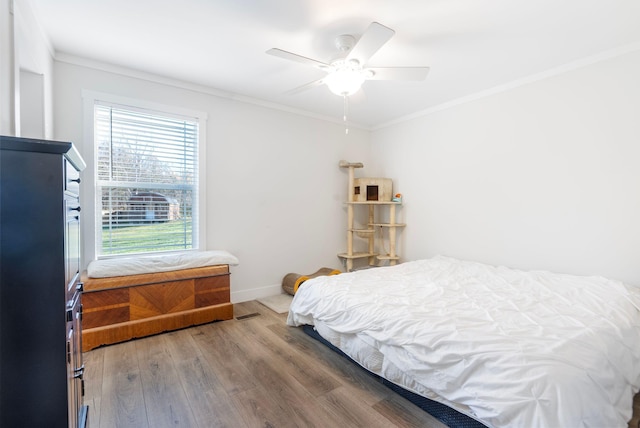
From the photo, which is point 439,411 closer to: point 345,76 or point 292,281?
point 345,76

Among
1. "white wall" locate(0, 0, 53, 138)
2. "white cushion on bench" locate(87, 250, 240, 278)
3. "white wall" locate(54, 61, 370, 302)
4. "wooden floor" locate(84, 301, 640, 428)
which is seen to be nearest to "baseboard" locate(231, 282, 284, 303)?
"white wall" locate(54, 61, 370, 302)

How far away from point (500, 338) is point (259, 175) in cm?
301

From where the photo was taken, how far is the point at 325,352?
2.42m

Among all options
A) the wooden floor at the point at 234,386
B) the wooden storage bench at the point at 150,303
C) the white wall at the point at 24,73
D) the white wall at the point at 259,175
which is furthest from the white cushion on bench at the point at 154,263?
the white wall at the point at 24,73

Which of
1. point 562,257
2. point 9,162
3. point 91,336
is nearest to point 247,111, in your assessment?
point 91,336

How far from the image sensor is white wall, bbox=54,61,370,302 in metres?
2.80

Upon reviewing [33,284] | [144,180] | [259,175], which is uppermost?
[259,175]

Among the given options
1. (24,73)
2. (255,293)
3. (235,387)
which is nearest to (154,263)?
(255,293)

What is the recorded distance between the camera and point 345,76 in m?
2.23

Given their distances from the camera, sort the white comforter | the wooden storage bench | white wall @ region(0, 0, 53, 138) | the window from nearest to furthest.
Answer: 1. the white comforter
2. white wall @ region(0, 0, 53, 138)
3. the wooden storage bench
4. the window

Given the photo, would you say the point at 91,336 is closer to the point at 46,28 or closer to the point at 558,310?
the point at 46,28

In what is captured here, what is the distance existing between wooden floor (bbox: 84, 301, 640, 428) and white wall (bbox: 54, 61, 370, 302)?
109 cm

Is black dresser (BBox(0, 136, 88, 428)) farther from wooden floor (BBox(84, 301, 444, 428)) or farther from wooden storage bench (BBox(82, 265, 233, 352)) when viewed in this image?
wooden storage bench (BBox(82, 265, 233, 352))

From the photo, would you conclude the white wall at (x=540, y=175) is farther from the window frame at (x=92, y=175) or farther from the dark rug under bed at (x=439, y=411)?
the window frame at (x=92, y=175)
